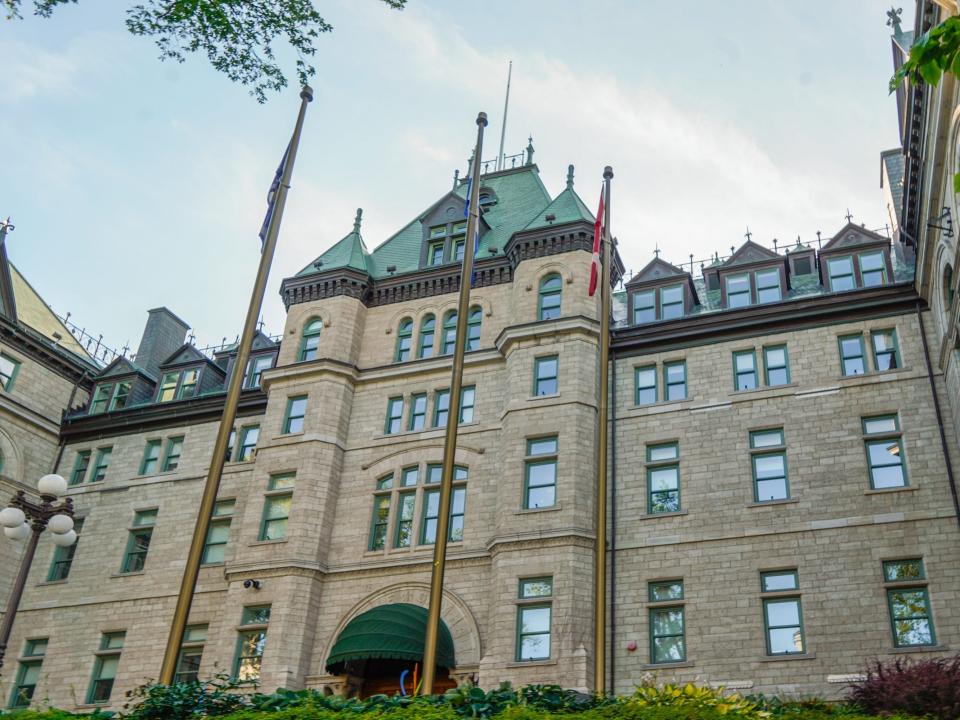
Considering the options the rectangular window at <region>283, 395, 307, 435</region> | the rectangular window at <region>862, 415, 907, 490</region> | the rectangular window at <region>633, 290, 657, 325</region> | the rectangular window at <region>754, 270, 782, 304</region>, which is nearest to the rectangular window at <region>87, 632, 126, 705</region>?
the rectangular window at <region>283, 395, 307, 435</region>

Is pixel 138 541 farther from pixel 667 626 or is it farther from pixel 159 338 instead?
pixel 667 626

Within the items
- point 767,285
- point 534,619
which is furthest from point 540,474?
point 767,285

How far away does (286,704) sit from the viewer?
1450 cm

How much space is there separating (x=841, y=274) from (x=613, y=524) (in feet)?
33.6

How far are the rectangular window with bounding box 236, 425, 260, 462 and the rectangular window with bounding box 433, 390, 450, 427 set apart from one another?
6.67m

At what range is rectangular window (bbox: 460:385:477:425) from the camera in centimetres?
3081

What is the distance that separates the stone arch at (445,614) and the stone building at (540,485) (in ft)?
0.25

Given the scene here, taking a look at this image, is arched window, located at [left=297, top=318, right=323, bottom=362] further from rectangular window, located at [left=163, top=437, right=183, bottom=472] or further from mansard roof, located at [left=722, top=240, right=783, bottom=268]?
mansard roof, located at [left=722, top=240, right=783, bottom=268]

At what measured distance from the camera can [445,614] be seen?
2747cm

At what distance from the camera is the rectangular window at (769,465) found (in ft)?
87.7

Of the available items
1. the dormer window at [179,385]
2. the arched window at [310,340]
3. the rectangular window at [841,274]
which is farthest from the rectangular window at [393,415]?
the rectangular window at [841,274]

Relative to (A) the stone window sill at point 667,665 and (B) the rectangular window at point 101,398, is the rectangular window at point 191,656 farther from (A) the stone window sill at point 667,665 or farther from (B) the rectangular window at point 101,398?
Answer: (A) the stone window sill at point 667,665

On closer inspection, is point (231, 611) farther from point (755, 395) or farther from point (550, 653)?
point (755, 395)

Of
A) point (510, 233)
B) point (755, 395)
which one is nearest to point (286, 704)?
point (755, 395)
